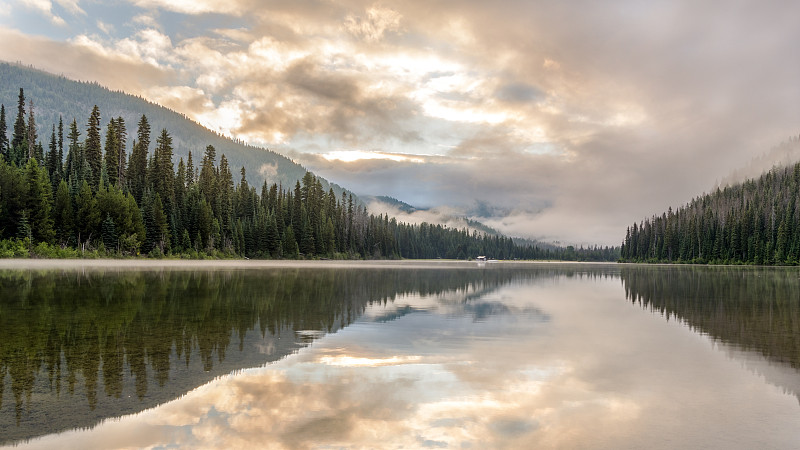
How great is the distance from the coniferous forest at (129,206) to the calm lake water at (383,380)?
216 ft

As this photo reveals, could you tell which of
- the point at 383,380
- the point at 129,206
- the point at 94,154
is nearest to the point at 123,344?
the point at 383,380

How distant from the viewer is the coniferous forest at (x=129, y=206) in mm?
75000

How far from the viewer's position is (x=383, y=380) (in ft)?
36.7

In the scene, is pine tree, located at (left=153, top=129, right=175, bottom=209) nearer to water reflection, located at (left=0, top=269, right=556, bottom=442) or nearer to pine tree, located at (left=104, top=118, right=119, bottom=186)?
pine tree, located at (left=104, top=118, right=119, bottom=186)

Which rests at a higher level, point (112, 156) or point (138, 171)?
point (112, 156)

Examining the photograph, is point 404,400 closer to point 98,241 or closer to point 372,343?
point 372,343

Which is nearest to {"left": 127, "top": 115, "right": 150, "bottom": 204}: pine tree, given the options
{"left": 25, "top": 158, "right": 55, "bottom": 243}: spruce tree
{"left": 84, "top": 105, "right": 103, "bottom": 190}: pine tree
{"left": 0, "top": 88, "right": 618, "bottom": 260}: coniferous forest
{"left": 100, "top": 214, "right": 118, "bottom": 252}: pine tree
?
{"left": 0, "top": 88, "right": 618, "bottom": 260}: coniferous forest

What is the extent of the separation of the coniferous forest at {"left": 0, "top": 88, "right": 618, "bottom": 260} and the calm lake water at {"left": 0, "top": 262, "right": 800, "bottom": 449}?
6577 centimetres

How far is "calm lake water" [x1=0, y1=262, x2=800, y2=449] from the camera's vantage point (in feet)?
25.5

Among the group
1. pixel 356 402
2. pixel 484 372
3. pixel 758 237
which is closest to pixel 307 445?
pixel 356 402

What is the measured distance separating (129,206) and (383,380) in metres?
88.6

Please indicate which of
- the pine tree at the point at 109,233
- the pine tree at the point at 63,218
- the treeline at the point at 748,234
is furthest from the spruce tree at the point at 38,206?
the treeline at the point at 748,234

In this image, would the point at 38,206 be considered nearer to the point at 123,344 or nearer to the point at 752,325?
the point at 123,344

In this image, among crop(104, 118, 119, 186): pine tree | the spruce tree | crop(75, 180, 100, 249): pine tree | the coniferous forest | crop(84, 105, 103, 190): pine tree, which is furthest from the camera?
crop(104, 118, 119, 186): pine tree
